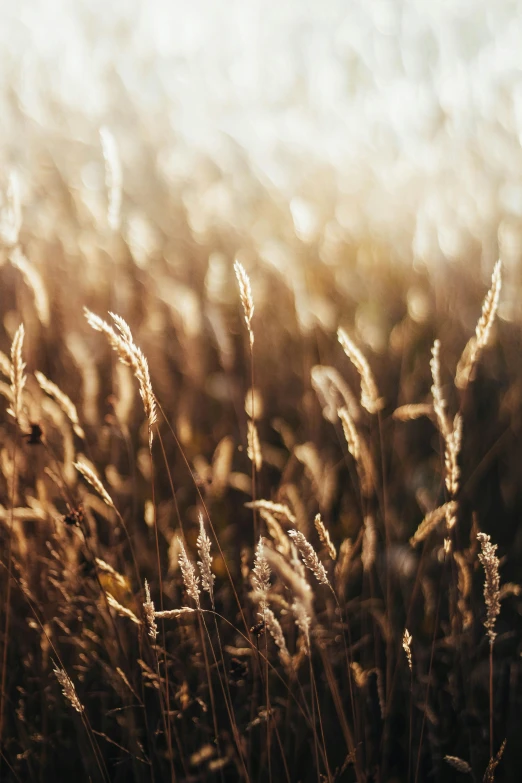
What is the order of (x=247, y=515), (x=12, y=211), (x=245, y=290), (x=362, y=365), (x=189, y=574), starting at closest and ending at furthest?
(x=189, y=574)
(x=245, y=290)
(x=362, y=365)
(x=12, y=211)
(x=247, y=515)

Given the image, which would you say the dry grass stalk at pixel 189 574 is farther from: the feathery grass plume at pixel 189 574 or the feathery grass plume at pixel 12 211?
the feathery grass plume at pixel 12 211

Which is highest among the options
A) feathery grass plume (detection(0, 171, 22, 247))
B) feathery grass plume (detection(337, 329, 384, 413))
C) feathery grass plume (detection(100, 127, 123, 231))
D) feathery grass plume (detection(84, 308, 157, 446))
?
feathery grass plume (detection(100, 127, 123, 231))

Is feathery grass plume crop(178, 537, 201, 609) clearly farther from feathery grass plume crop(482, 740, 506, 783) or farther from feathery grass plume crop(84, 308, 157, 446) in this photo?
feathery grass plume crop(482, 740, 506, 783)

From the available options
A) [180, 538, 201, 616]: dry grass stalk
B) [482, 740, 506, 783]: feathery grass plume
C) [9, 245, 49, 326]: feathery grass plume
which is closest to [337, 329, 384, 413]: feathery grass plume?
[180, 538, 201, 616]: dry grass stalk

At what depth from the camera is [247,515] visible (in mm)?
1826

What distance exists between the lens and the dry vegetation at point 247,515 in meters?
1.03

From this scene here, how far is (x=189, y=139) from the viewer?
3.41 meters

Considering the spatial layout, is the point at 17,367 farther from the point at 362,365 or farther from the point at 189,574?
the point at 362,365

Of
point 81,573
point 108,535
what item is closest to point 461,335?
point 108,535

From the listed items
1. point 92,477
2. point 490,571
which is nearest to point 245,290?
point 92,477

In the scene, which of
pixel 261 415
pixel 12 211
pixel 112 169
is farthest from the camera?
pixel 261 415

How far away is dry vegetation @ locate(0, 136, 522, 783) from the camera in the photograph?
1.03 m

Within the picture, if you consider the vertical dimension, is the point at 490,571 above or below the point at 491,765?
above

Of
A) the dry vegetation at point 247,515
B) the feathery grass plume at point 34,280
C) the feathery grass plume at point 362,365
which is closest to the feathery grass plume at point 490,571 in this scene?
the dry vegetation at point 247,515
